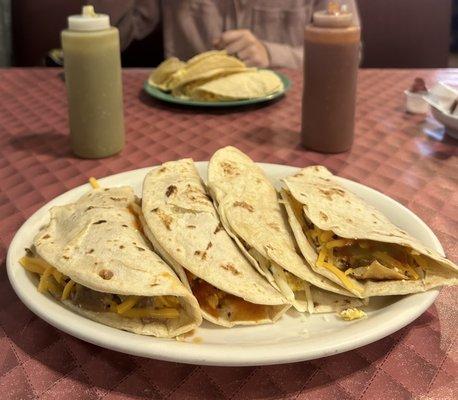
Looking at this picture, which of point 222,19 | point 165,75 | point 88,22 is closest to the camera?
point 88,22

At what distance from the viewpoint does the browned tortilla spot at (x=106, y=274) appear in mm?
702

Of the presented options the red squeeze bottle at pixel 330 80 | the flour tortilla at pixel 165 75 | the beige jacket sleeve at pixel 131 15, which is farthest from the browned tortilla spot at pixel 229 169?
the beige jacket sleeve at pixel 131 15

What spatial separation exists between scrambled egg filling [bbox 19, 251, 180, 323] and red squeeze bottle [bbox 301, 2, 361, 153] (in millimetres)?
804

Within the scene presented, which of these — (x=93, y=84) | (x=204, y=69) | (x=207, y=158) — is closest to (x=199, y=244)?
(x=207, y=158)

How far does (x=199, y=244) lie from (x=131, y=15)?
2.42 meters

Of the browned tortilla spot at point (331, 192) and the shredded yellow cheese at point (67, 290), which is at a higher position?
the browned tortilla spot at point (331, 192)

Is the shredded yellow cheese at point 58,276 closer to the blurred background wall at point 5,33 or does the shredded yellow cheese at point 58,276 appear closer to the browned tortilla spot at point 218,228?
the browned tortilla spot at point 218,228

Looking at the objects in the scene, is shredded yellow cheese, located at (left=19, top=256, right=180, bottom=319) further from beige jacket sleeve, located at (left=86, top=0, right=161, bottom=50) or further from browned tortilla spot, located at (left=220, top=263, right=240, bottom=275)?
beige jacket sleeve, located at (left=86, top=0, right=161, bottom=50)

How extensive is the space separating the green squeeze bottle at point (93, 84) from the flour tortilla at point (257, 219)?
0.46 m

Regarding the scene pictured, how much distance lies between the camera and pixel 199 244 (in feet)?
2.57

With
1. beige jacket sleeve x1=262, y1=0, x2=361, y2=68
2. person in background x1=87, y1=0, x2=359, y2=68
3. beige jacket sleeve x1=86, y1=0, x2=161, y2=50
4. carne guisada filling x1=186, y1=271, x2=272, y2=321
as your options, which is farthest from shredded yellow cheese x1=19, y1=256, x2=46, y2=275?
beige jacket sleeve x1=86, y1=0, x2=161, y2=50

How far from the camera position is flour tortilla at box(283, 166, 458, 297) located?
0.74 m

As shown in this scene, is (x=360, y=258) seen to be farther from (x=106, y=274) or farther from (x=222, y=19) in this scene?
(x=222, y=19)

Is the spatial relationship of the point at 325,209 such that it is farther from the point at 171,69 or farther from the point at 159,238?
the point at 171,69
